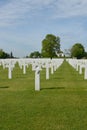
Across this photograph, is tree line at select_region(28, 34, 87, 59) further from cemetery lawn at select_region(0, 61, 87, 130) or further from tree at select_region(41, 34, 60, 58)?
cemetery lawn at select_region(0, 61, 87, 130)

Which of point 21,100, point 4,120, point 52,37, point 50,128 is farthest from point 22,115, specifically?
point 52,37

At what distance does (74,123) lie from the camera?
766 cm

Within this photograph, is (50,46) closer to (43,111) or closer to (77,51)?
(77,51)

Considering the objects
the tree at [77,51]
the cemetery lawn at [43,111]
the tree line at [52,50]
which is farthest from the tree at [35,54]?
the cemetery lawn at [43,111]

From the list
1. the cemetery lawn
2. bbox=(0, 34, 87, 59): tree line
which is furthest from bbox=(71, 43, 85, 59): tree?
the cemetery lawn

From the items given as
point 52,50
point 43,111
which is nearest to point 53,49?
point 52,50

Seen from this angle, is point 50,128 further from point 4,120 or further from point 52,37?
point 52,37

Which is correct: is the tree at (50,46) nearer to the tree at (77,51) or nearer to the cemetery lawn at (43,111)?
the tree at (77,51)

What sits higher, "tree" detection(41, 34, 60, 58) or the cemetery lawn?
"tree" detection(41, 34, 60, 58)

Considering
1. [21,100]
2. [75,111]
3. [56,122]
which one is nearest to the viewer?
[56,122]

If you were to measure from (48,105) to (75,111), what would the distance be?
1164 millimetres

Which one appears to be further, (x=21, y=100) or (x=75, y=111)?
(x=21, y=100)

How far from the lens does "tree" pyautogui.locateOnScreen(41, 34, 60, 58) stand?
125 metres

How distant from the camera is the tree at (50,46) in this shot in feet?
409
